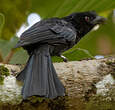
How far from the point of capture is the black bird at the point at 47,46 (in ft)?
7.59

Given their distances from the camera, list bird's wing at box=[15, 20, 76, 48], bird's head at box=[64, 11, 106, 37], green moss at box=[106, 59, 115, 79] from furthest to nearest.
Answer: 1. bird's head at box=[64, 11, 106, 37]
2. bird's wing at box=[15, 20, 76, 48]
3. green moss at box=[106, 59, 115, 79]

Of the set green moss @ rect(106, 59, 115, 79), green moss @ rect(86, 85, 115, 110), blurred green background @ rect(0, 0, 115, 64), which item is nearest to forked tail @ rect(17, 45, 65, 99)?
green moss @ rect(86, 85, 115, 110)

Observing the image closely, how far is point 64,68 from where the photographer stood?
251cm

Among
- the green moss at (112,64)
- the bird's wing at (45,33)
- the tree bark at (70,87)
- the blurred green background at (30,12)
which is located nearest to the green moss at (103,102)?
the tree bark at (70,87)

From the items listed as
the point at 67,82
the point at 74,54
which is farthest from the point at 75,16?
the point at 67,82

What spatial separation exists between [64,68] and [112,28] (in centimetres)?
288

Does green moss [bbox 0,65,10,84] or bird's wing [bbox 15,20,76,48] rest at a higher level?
bird's wing [bbox 15,20,76,48]

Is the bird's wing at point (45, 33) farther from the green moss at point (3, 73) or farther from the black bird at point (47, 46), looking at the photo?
the green moss at point (3, 73)

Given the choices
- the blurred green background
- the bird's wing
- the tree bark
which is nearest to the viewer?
the tree bark

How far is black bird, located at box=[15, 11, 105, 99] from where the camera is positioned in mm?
2314

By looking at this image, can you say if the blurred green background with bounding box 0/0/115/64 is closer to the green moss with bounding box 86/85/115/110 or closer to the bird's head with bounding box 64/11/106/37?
the bird's head with bounding box 64/11/106/37

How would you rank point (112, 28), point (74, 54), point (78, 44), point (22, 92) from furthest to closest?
1. point (112, 28)
2. point (78, 44)
3. point (74, 54)
4. point (22, 92)

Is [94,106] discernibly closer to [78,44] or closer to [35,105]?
[35,105]

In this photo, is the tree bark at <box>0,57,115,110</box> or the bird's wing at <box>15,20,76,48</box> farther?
the bird's wing at <box>15,20,76,48</box>
